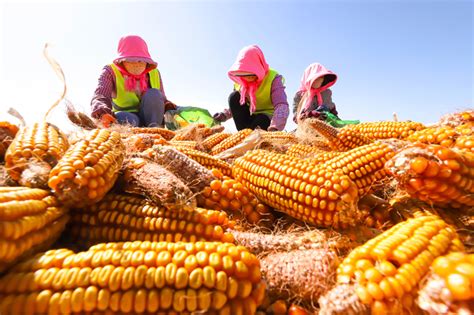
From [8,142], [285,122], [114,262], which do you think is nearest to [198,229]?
[114,262]

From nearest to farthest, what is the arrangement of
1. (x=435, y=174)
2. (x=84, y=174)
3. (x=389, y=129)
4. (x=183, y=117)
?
1. (x=84, y=174)
2. (x=435, y=174)
3. (x=389, y=129)
4. (x=183, y=117)

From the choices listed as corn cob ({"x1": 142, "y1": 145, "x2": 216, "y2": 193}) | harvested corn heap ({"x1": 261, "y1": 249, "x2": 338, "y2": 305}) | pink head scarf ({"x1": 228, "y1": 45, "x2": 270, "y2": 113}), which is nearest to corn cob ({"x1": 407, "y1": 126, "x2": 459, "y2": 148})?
harvested corn heap ({"x1": 261, "y1": 249, "x2": 338, "y2": 305})

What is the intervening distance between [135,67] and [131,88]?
454 millimetres

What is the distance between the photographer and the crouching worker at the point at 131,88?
5859 mm

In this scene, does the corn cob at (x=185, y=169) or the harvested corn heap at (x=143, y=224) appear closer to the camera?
the harvested corn heap at (x=143, y=224)

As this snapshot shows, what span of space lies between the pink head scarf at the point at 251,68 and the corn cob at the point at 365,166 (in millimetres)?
4720

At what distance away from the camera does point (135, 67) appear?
20.1 ft

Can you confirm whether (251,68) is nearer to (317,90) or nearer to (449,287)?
(317,90)

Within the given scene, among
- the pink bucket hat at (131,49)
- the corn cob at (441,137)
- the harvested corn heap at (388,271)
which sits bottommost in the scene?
the harvested corn heap at (388,271)

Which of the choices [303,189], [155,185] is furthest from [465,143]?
[155,185]

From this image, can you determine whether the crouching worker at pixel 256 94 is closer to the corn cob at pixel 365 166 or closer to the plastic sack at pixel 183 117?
the plastic sack at pixel 183 117

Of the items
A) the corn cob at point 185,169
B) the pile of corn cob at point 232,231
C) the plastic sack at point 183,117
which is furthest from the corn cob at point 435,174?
the plastic sack at point 183,117

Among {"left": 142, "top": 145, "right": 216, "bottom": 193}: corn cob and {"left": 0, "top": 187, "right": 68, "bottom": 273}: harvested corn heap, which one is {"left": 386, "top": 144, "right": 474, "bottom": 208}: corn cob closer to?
{"left": 142, "top": 145, "right": 216, "bottom": 193}: corn cob

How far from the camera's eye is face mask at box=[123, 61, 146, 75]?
604cm
